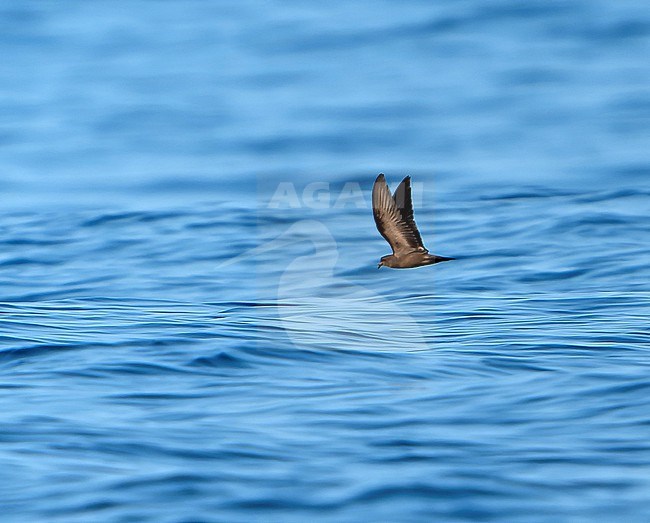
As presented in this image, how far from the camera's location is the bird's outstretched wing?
10.9 metres

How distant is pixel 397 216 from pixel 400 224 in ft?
0.26

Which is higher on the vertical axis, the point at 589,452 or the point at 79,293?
the point at 79,293

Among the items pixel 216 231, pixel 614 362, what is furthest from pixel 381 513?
pixel 216 231

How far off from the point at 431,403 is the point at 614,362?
2.11 m

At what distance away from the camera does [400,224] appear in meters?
11.1

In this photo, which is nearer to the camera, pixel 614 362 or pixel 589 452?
pixel 589 452

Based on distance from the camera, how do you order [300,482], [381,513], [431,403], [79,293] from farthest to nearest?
[79,293], [431,403], [300,482], [381,513]

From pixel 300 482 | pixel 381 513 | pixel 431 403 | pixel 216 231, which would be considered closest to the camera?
pixel 381 513

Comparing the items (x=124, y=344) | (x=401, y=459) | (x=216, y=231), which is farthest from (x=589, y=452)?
(x=216, y=231)

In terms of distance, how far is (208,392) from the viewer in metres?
11.5

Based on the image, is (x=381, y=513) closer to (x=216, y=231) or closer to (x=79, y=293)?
(x=79, y=293)

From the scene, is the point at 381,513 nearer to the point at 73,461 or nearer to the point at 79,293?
the point at 73,461

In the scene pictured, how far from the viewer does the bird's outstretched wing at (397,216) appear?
10906 mm

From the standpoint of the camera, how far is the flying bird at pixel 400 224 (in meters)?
10.9
